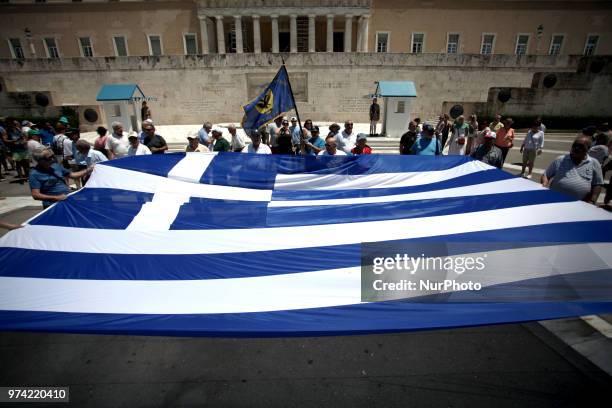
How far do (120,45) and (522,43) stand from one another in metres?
43.0

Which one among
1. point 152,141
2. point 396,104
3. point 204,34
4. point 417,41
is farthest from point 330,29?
point 152,141

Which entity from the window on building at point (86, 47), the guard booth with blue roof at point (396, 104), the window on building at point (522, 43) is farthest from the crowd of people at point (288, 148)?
the window on building at point (522, 43)

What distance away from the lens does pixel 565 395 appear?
Result: 2561 millimetres

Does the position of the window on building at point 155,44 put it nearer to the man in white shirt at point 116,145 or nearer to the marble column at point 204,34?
the marble column at point 204,34

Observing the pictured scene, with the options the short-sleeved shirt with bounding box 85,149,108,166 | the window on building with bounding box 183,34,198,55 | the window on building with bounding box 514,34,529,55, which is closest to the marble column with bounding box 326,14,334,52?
the window on building with bounding box 183,34,198,55

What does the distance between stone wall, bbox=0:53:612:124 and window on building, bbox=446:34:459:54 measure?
12028 millimetres

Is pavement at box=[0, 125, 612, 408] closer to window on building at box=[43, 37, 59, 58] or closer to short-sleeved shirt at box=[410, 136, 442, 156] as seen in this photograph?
short-sleeved shirt at box=[410, 136, 442, 156]

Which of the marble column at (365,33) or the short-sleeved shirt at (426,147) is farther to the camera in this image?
the marble column at (365,33)

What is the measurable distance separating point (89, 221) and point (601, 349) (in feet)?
17.6

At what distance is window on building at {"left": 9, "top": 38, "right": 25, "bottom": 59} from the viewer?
3212 centimetres

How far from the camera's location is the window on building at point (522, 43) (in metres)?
32.8

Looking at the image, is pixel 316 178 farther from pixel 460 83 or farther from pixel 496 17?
pixel 496 17

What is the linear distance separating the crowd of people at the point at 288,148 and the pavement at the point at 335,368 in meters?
1.93

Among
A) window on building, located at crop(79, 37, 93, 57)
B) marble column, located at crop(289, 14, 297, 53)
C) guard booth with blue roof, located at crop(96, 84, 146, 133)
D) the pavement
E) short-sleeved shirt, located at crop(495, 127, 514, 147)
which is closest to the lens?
the pavement
